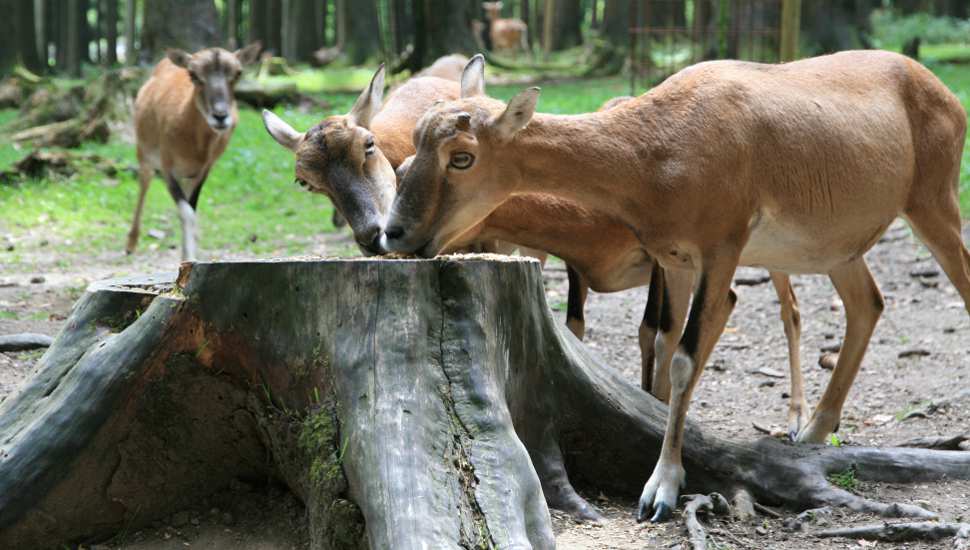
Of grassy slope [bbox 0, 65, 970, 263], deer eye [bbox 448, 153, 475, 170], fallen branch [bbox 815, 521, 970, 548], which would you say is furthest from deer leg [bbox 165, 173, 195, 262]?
fallen branch [bbox 815, 521, 970, 548]

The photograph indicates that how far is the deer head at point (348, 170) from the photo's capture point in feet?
20.6

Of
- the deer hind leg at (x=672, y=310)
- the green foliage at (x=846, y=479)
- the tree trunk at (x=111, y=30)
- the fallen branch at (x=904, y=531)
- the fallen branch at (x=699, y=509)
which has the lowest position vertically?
the tree trunk at (x=111, y=30)

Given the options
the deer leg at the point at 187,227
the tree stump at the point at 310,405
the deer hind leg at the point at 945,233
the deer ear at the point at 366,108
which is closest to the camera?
the tree stump at the point at 310,405

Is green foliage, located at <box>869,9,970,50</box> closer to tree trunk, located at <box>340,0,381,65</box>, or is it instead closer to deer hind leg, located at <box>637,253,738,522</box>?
tree trunk, located at <box>340,0,381,65</box>

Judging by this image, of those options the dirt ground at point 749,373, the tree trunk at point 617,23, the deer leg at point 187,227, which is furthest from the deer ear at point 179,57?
the tree trunk at point 617,23

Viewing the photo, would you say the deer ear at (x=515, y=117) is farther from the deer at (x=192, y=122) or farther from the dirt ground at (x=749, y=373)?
the deer at (x=192, y=122)

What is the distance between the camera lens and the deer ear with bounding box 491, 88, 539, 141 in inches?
179

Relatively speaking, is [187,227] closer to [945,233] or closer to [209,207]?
[209,207]

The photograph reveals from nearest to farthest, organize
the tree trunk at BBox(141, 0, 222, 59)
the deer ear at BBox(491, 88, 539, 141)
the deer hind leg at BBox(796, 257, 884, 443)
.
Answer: the deer ear at BBox(491, 88, 539, 141), the deer hind leg at BBox(796, 257, 884, 443), the tree trunk at BBox(141, 0, 222, 59)

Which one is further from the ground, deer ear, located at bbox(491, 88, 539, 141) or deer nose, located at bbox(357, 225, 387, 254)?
deer ear, located at bbox(491, 88, 539, 141)

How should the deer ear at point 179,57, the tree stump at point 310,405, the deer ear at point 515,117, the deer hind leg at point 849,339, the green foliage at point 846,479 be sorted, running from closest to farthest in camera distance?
1. the tree stump at point 310,405
2. the deer ear at point 515,117
3. the green foliage at point 846,479
4. the deer hind leg at point 849,339
5. the deer ear at point 179,57

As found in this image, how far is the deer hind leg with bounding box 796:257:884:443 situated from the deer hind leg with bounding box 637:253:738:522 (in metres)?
1.43

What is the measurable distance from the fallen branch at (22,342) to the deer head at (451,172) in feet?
11.0

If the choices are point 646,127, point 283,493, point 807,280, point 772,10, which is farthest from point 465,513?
point 772,10
